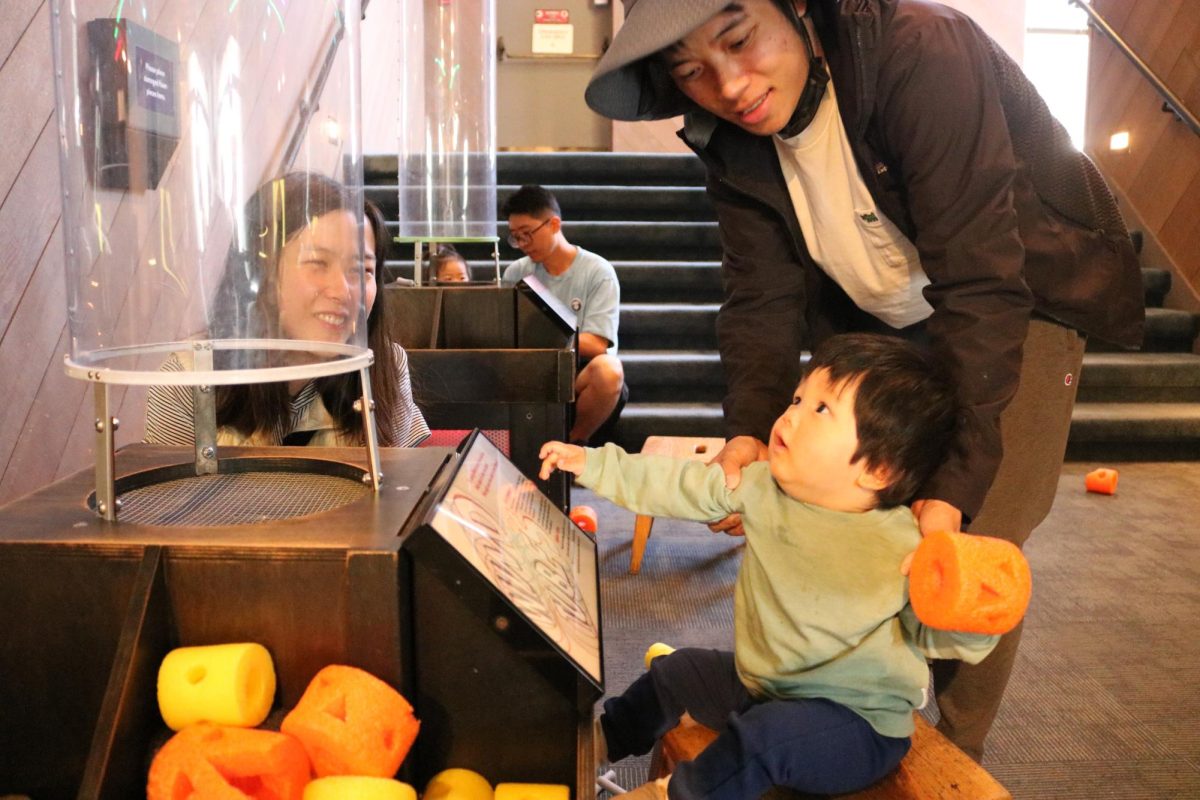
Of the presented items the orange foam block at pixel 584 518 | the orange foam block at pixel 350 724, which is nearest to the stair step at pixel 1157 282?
the orange foam block at pixel 584 518

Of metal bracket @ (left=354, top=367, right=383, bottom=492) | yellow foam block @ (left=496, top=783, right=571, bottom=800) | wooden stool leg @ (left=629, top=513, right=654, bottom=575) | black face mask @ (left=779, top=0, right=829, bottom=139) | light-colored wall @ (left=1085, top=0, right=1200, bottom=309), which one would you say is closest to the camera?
A: yellow foam block @ (left=496, top=783, right=571, bottom=800)

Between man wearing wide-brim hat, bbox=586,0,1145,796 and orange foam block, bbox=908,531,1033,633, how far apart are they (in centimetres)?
17

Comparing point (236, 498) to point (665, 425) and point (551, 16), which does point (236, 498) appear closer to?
point (665, 425)

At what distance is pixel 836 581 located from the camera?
1.15m

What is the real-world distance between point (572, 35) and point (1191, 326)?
4.62 meters

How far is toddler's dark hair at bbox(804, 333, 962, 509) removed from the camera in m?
1.13

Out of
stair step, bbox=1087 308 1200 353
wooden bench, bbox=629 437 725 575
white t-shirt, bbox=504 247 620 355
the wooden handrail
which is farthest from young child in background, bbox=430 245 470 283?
the wooden handrail

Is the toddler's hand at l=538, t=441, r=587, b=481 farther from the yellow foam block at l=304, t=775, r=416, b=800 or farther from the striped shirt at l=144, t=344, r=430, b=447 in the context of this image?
the yellow foam block at l=304, t=775, r=416, b=800

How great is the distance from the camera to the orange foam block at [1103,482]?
3.94 metres

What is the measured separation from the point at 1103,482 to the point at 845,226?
3215mm

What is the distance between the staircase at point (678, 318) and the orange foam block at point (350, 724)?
11.8 ft

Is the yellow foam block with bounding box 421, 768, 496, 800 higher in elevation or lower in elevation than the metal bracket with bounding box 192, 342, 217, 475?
lower

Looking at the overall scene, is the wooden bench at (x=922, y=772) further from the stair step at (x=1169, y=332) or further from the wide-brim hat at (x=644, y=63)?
the stair step at (x=1169, y=332)

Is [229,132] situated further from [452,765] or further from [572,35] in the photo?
[572,35]
